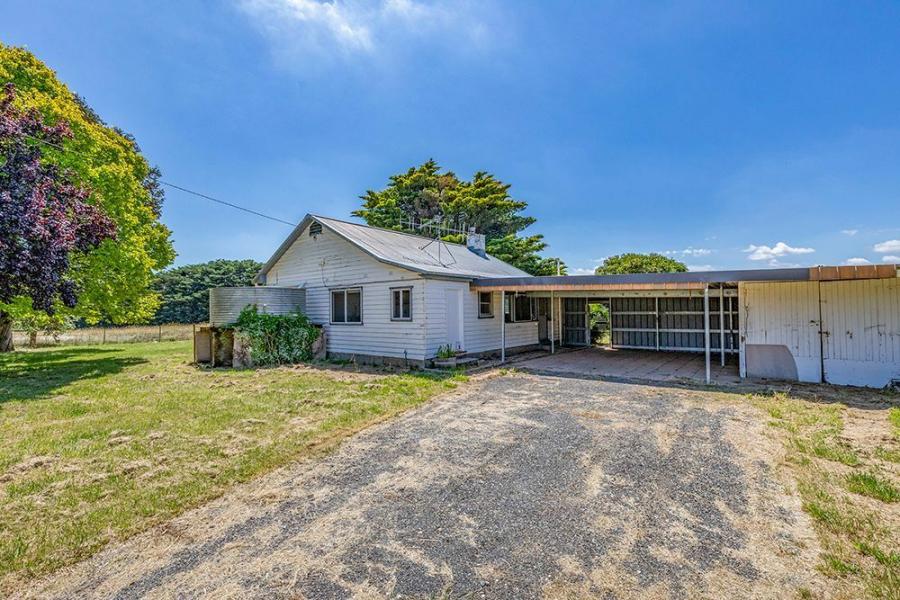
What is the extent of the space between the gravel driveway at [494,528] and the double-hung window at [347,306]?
24.2 ft

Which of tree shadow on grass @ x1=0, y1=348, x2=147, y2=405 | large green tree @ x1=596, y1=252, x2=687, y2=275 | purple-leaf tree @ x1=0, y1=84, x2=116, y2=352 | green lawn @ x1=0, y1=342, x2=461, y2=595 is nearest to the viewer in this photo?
green lawn @ x1=0, y1=342, x2=461, y2=595

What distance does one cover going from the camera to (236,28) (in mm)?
10305

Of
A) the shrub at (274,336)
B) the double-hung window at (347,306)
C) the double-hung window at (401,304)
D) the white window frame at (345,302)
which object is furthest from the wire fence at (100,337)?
the double-hung window at (401,304)

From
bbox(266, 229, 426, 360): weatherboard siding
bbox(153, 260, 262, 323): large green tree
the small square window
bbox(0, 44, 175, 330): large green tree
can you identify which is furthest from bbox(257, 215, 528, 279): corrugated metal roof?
bbox(153, 260, 262, 323): large green tree

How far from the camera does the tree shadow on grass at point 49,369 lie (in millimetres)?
8156

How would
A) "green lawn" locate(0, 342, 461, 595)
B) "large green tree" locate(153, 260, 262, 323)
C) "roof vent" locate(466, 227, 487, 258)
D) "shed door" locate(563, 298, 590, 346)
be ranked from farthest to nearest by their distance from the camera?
"large green tree" locate(153, 260, 262, 323), "roof vent" locate(466, 227, 487, 258), "shed door" locate(563, 298, 590, 346), "green lawn" locate(0, 342, 461, 595)

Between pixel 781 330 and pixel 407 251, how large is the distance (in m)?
9.68

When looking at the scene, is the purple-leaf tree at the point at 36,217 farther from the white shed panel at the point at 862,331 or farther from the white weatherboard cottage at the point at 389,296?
the white shed panel at the point at 862,331

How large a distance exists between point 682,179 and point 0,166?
2130cm

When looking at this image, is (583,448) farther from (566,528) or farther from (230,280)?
(230,280)

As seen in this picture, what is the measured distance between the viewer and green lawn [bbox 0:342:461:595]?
3150 millimetres

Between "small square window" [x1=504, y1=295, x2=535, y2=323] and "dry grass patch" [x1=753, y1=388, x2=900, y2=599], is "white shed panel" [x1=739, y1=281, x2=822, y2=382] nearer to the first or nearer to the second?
"dry grass patch" [x1=753, y1=388, x2=900, y2=599]

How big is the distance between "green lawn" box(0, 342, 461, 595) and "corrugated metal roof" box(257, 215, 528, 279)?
3.33 metres

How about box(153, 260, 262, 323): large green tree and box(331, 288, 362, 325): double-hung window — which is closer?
box(331, 288, 362, 325): double-hung window
